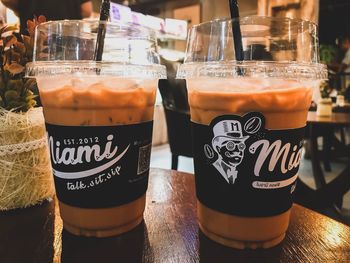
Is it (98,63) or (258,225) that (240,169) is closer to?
(258,225)

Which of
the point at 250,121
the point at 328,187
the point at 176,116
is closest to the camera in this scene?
the point at 250,121

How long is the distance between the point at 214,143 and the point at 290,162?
0.12 metres

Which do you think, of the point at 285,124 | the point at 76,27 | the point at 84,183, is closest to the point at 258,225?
the point at 285,124

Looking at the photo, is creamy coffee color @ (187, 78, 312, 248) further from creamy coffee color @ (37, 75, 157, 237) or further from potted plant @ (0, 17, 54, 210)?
potted plant @ (0, 17, 54, 210)

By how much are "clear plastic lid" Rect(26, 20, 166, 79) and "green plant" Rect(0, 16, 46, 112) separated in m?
0.09

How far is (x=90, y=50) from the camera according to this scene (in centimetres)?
55

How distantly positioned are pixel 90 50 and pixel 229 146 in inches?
11.3

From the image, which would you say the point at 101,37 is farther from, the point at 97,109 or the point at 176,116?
the point at 176,116

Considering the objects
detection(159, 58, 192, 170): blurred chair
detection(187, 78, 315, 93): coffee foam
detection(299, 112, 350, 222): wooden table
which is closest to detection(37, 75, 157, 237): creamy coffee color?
detection(187, 78, 315, 93): coffee foam

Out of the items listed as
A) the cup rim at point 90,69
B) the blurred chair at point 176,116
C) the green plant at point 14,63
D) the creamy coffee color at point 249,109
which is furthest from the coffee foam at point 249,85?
the blurred chair at point 176,116

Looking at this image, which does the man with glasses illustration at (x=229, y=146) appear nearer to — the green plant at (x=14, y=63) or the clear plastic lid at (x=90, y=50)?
the clear plastic lid at (x=90, y=50)

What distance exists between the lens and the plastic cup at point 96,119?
0.48m

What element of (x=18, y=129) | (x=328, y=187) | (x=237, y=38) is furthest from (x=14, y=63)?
(x=328, y=187)

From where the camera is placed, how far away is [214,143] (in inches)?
18.7
